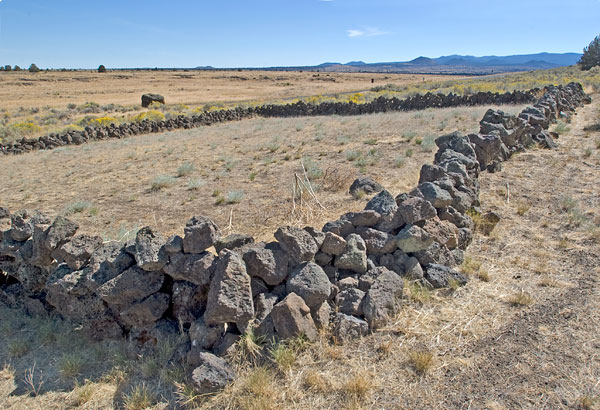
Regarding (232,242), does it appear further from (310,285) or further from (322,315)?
(322,315)

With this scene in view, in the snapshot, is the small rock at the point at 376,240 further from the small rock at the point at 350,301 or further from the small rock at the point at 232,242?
the small rock at the point at 232,242

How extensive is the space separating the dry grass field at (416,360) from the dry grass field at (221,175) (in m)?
2.45

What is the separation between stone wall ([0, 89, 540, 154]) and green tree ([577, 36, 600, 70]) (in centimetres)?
3818

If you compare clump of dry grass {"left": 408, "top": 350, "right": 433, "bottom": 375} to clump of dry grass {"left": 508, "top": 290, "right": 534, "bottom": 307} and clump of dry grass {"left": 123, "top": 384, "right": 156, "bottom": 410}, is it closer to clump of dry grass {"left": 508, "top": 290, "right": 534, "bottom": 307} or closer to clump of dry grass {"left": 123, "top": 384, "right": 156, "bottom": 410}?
clump of dry grass {"left": 508, "top": 290, "right": 534, "bottom": 307}

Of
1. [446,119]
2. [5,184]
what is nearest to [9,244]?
[5,184]

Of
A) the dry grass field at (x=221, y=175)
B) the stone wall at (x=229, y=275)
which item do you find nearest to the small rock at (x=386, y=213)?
the stone wall at (x=229, y=275)

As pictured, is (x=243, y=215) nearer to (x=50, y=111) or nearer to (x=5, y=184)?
(x=5, y=184)

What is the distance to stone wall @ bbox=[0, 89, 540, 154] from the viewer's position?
58.6 feet

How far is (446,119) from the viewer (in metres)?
16.2

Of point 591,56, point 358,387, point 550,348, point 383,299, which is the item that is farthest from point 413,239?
point 591,56

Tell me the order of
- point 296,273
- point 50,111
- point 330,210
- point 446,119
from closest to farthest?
point 296,273, point 330,210, point 446,119, point 50,111

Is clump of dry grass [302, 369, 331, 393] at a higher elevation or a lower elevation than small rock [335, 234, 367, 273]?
lower

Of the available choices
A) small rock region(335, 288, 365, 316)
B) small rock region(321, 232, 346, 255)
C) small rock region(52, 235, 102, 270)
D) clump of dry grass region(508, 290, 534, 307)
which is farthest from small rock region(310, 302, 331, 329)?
small rock region(52, 235, 102, 270)

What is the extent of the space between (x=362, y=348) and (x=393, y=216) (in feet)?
5.51
